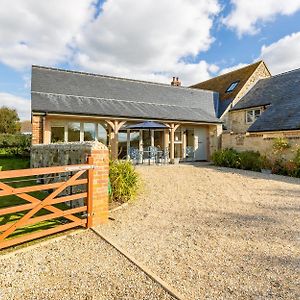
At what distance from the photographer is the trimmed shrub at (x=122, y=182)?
6.90 metres

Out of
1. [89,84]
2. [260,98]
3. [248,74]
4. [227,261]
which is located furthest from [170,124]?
[227,261]

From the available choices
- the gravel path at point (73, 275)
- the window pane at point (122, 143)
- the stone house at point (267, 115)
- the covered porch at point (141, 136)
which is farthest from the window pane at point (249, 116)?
the gravel path at point (73, 275)

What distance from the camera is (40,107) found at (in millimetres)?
13406

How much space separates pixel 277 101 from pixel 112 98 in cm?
1119

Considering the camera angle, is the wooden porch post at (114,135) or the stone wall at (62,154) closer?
the stone wall at (62,154)

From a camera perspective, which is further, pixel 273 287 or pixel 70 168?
pixel 70 168

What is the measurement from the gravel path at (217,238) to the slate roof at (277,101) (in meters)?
6.85

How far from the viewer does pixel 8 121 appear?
42625 millimetres

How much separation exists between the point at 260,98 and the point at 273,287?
18.1 metres

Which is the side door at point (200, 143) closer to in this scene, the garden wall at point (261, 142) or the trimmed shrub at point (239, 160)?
the garden wall at point (261, 142)

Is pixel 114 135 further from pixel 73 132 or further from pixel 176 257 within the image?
pixel 176 257

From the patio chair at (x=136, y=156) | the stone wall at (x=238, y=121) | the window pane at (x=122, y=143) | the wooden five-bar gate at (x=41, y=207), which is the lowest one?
the wooden five-bar gate at (x=41, y=207)

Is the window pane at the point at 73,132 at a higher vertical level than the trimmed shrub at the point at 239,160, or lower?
higher

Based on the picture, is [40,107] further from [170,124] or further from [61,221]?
[61,221]
